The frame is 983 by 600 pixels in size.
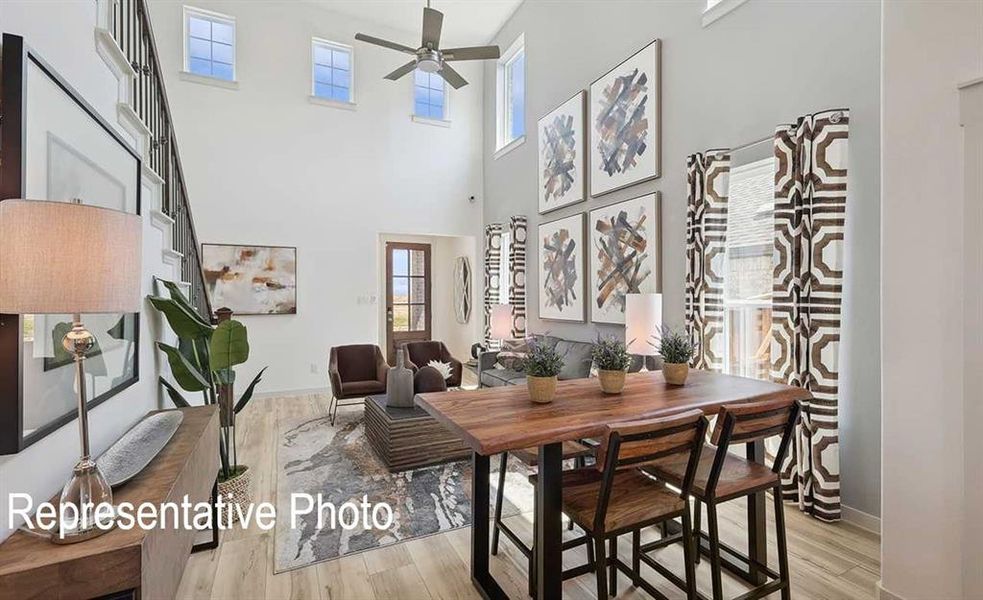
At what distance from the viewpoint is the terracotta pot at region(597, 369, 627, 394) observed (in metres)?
2.00

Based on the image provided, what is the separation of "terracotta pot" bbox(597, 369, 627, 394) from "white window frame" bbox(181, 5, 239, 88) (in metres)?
6.38

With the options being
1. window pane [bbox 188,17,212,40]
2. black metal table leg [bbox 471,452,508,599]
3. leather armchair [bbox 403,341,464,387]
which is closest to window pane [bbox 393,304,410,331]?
leather armchair [bbox 403,341,464,387]

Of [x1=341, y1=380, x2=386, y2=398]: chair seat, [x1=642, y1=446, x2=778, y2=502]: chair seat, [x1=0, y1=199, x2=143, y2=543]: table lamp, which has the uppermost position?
[x1=0, y1=199, x2=143, y2=543]: table lamp

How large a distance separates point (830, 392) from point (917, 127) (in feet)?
4.82

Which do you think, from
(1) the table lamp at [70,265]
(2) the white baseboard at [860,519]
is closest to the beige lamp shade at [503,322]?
(2) the white baseboard at [860,519]

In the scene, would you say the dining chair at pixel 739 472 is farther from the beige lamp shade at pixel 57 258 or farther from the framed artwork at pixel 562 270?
the framed artwork at pixel 562 270

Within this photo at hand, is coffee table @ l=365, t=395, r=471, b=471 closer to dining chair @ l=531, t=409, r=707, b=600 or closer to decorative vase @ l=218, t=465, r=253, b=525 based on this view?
decorative vase @ l=218, t=465, r=253, b=525

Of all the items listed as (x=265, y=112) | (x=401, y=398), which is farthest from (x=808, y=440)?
(x=265, y=112)

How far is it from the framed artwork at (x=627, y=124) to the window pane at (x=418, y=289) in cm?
429

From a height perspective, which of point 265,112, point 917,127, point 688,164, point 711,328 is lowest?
point 711,328

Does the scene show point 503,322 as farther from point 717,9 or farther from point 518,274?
point 717,9

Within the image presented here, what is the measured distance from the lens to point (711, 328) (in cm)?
335

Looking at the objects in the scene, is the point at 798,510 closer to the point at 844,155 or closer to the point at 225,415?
the point at 844,155

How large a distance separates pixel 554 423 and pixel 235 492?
2.20 metres
